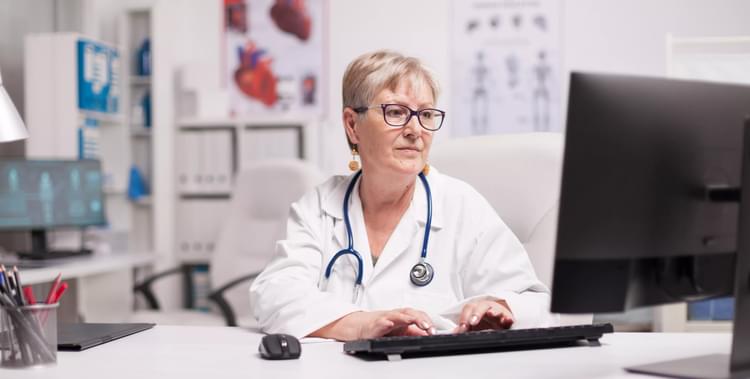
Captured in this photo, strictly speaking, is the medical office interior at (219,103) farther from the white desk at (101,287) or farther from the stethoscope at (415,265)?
the stethoscope at (415,265)

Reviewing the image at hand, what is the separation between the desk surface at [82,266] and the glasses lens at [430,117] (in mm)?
1702

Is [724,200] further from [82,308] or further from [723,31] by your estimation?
[723,31]

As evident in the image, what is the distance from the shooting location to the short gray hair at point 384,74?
1726mm

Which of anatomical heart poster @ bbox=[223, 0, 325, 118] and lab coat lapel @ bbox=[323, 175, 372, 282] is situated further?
anatomical heart poster @ bbox=[223, 0, 325, 118]

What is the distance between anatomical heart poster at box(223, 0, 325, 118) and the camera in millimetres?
4863

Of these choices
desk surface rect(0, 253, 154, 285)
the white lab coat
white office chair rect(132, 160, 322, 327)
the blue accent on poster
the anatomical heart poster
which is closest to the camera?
the white lab coat

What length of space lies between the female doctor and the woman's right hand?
131 millimetres

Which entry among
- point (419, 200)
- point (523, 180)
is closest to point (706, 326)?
point (523, 180)

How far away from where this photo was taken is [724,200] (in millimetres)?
1100

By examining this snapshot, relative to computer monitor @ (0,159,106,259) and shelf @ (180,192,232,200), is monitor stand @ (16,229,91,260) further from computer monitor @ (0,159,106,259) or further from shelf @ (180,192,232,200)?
shelf @ (180,192,232,200)

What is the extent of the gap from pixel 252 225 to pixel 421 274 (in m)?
1.83

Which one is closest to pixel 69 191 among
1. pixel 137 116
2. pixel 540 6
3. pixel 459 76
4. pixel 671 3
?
pixel 137 116

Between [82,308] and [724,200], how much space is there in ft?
10.8

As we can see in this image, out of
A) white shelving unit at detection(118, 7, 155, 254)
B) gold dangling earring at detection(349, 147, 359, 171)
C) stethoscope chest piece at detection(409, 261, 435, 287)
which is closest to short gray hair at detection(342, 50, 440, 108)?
gold dangling earring at detection(349, 147, 359, 171)
